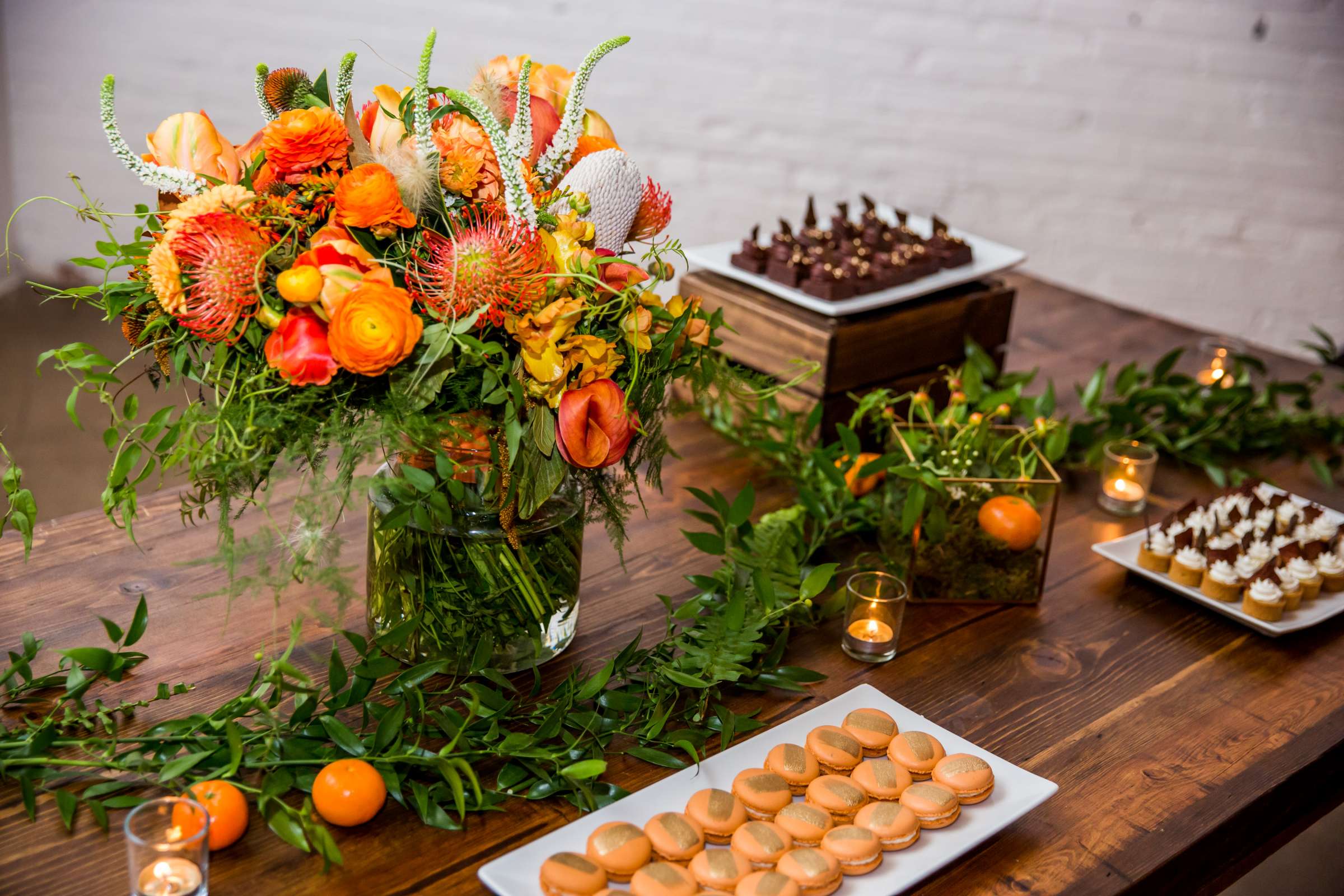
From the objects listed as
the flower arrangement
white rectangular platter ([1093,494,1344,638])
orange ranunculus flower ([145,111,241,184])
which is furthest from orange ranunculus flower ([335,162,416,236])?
white rectangular platter ([1093,494,1344,638])

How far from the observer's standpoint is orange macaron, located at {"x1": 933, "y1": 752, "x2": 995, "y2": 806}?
0.85 metres

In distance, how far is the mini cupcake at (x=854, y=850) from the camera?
77 cm

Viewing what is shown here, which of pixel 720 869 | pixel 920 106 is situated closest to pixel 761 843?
pixel 720 869

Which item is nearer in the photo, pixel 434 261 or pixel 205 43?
pixel 434 261

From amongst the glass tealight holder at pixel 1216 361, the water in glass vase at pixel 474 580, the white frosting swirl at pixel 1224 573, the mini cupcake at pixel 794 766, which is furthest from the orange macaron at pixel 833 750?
the glass tealight holder at pixel 1216 361

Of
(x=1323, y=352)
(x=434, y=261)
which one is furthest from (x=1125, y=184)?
(x=434, y=261)

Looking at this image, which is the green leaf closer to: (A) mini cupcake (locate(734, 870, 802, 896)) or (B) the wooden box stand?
(A) mini cupcake (locate(734, 870, 802, 896))

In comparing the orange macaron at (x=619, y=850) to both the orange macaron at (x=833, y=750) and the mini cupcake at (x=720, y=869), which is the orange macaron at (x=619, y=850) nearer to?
the mini cupcake at (x=720, y=869)

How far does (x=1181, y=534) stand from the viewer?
1.21 m

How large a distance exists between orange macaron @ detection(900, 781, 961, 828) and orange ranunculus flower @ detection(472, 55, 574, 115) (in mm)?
594

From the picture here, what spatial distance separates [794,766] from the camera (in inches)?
33.7

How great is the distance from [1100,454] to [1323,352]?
570 mm

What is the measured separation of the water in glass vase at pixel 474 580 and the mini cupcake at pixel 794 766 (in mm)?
227

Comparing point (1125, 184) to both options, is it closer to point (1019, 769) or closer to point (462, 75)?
point (462, 75)
